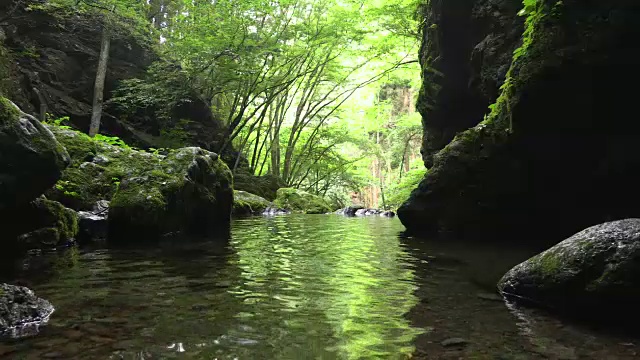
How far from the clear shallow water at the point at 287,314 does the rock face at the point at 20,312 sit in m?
0.10

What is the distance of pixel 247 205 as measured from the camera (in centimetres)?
1650

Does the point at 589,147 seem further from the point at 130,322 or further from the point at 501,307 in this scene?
the point at 130,322

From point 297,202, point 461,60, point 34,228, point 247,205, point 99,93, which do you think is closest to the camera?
point 34,228

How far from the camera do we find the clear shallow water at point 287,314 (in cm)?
255

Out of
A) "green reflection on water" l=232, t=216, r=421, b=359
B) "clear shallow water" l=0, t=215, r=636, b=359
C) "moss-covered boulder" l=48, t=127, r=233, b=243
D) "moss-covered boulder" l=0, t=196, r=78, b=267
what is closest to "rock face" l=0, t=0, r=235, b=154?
"moss-covered boulder" l=48, t=127, r=233, b=243

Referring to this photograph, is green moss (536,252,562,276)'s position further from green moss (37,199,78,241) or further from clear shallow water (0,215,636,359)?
green moss (37,199,78,241)

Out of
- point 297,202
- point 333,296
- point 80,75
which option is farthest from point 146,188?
point 297,202

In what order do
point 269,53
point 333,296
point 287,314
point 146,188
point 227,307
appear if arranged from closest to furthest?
point 287,314, point 227,307, point 333,296, point 146,188, point 269,53

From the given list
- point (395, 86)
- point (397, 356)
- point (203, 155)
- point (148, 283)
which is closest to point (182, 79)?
point (203, 155)

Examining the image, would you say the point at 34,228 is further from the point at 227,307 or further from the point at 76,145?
the point at 227,307

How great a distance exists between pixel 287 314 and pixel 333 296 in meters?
0.68

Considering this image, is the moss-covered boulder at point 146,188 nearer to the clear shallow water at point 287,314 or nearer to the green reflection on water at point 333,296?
the clear shallow water at point 287,314

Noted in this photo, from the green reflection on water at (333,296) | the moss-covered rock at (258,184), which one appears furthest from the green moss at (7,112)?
the moss-covered rock at (258,184)

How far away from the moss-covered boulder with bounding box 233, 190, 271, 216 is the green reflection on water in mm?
8637
